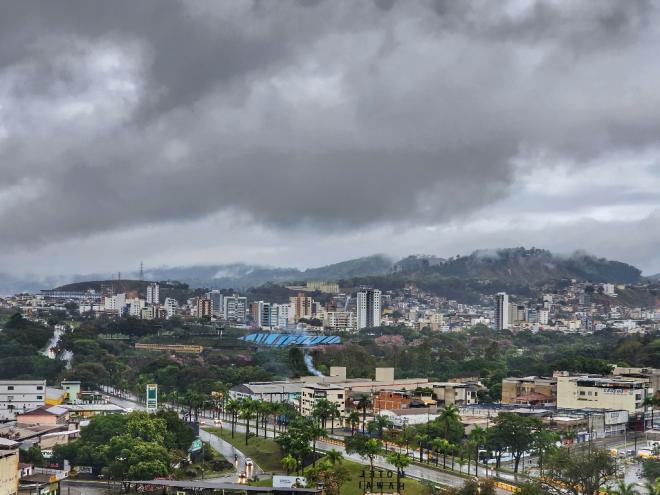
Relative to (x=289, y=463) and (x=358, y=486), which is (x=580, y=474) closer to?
(x=358, y=486)

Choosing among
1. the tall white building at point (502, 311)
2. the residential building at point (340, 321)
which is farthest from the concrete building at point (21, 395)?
the tall white building at point (502, 311)

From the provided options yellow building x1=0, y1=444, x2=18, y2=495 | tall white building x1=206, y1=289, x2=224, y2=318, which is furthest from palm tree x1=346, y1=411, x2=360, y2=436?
tall white building x1=206, y1=289, x2=224, y2=318

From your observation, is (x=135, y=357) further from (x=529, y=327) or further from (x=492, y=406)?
(x=529, y=327)

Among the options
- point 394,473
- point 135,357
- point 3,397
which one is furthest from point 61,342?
point 394,473

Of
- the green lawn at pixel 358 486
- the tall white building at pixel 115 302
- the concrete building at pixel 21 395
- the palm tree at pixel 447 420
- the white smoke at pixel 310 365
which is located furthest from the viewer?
the tall white building at pixel 115 302

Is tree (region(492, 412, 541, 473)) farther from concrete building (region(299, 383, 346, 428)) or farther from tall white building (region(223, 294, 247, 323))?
tall white building (region(223, 294, 247, 323))

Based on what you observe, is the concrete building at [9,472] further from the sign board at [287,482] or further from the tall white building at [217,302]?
the tall white building at [217,302]
